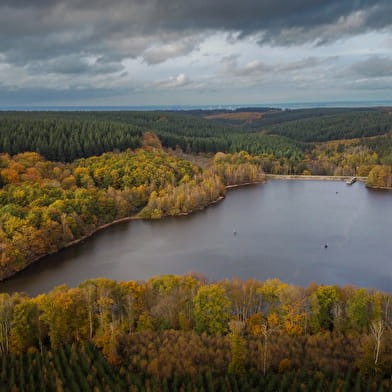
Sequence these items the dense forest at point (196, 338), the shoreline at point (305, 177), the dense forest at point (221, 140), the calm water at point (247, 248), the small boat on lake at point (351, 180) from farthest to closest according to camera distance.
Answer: the shoreline at point (305, 177) → the small boat on lake at point (351, 180) → the dense forest at point (221, 140) → the calm water at point (247, 248) → the dense forest at point (196, 338)

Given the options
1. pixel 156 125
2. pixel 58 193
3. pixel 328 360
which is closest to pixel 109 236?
pixel 58 193

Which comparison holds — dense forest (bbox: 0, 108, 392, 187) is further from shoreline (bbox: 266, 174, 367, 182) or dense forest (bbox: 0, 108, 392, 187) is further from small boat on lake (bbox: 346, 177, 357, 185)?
small boat on lake (bbox: 346, 177, 357, 185)

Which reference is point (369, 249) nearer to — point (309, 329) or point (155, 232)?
point (309, 329)

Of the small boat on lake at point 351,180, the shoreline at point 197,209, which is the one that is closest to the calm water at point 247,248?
the shoreline at point 197,209

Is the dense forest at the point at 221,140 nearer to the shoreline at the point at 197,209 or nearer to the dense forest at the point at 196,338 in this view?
the shoreline at the point at 197,209

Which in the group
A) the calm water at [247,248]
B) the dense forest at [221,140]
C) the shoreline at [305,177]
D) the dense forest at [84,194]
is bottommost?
the calm water at [247,248]

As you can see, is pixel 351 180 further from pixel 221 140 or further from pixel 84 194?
pixel 84 194
